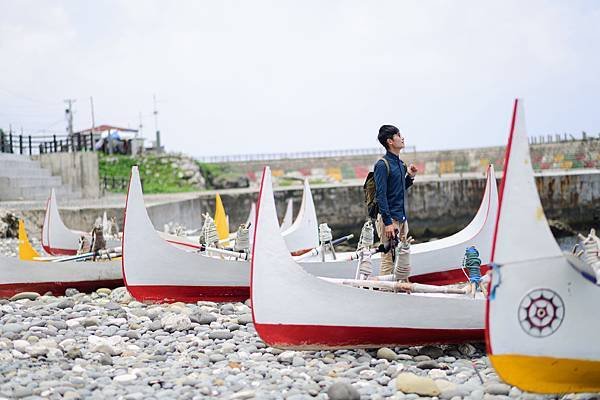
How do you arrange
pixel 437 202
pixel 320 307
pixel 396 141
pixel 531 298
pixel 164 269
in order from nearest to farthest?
pixel 531 298 < pixel 320 307 < pixel 396 141 < pixel 164 269 < pixel 437 202

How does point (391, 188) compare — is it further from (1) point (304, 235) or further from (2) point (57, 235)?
(2) point (57, 235)

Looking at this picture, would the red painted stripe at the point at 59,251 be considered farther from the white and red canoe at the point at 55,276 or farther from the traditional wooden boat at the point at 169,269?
the traditional wooden boat at the point at 169,269

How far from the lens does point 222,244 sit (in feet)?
39.2

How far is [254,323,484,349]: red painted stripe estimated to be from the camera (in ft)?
19.1

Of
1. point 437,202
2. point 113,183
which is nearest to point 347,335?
point 437,202

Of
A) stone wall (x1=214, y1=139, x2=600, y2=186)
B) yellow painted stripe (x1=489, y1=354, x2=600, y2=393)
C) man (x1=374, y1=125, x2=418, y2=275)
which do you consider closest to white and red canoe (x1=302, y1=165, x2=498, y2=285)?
man (x1=374, y1=125, x2=418, y2=275)

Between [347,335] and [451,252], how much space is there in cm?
365

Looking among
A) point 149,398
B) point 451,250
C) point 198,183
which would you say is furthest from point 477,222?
point 198,183

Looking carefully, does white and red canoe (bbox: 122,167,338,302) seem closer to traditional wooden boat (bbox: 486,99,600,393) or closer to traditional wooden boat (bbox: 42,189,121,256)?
traditional wooden boat (bbox: 486,99,600,393)

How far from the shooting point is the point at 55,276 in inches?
356

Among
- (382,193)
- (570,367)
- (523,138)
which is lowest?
(570,367)

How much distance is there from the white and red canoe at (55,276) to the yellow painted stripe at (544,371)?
642cm

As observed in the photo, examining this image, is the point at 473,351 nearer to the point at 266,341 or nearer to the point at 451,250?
the point at 266,341

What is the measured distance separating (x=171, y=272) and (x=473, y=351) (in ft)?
12.8
